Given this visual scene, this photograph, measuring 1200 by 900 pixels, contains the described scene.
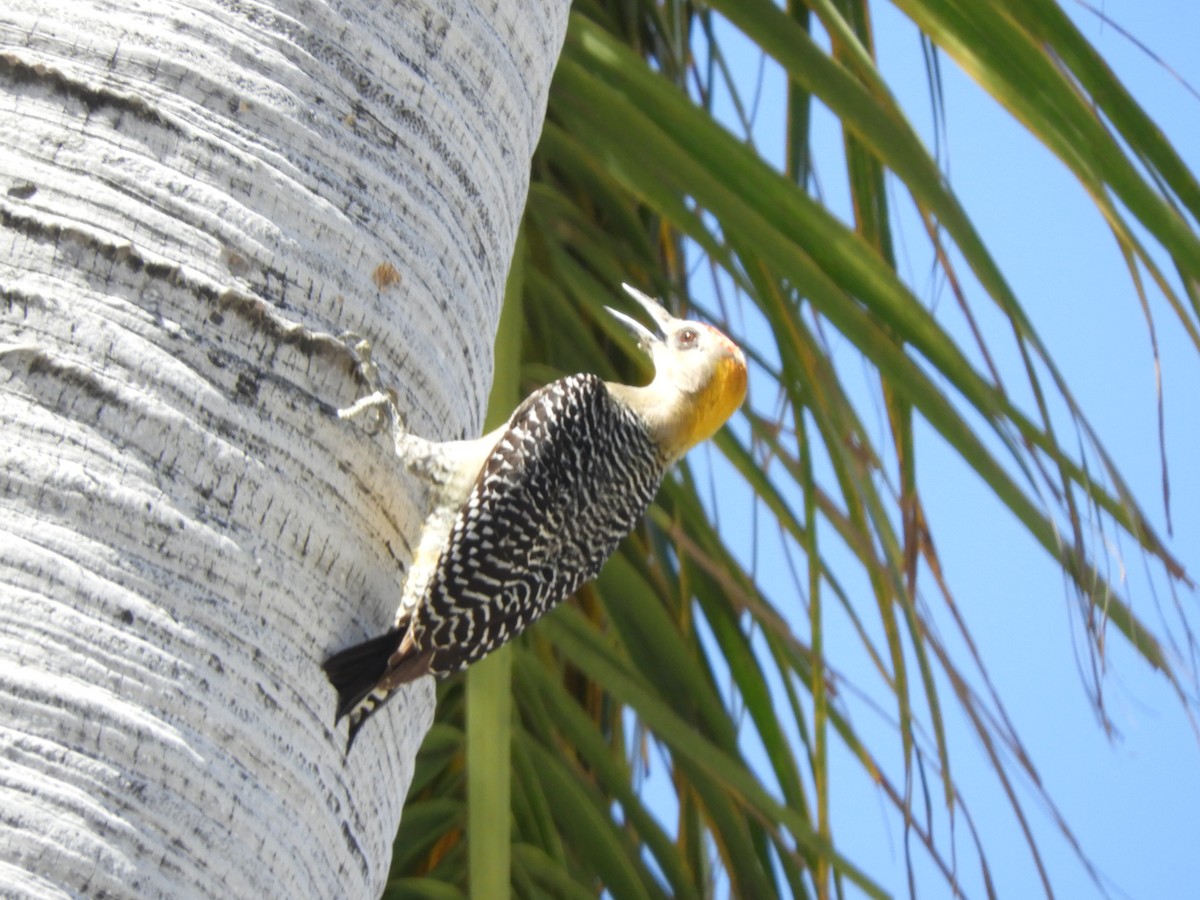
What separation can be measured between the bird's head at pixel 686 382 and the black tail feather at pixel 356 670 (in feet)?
5.16

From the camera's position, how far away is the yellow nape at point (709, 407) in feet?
11.3

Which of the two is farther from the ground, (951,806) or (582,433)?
(582,433)

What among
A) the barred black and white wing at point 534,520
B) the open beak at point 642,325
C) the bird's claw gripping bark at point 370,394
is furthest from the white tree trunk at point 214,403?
the open beak at point 642,325

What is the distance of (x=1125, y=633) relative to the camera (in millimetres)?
2387

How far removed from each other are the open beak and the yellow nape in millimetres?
162

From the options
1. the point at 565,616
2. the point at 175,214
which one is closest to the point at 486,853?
the point at 565,616

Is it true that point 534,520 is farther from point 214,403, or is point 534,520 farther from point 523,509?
point 214,403

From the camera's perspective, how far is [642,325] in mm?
3412

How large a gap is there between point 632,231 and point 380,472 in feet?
5.27

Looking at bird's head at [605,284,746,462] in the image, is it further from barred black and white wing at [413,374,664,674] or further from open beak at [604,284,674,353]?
barred black and white wing at [413,374,664,674]

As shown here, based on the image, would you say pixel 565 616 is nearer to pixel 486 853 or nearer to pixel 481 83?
pixel 486 853

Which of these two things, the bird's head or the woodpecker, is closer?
the woodpecker

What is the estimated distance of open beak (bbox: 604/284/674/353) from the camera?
3133 mm

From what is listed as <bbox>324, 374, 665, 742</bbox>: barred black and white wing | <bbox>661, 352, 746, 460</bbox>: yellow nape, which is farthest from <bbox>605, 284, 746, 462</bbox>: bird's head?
<bbox>324, 374, 665, 742</bbox>: barred black and white wing
